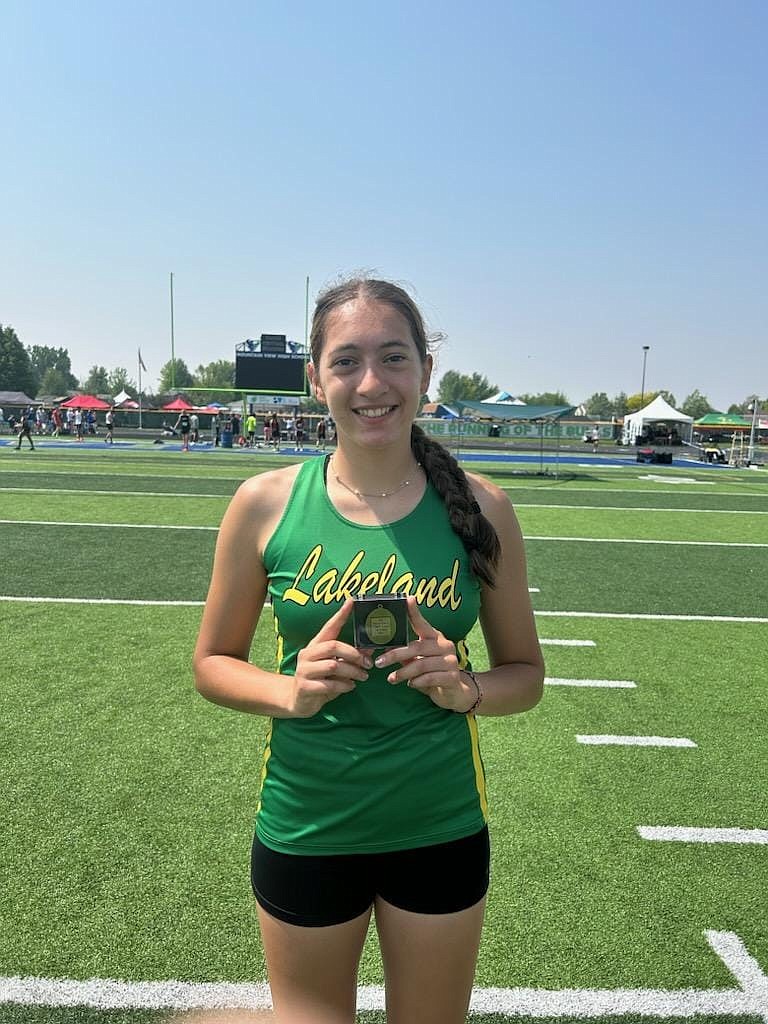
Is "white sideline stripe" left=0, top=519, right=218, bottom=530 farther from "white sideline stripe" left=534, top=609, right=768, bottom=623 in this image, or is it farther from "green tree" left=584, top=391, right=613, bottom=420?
"green tree" left=584, top=391, right=613, bottom=420

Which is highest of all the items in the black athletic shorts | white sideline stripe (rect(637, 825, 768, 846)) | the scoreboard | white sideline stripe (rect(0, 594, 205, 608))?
the scoreboard

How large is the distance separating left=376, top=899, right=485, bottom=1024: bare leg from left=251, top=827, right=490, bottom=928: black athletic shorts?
26 mm

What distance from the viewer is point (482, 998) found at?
2.42 m

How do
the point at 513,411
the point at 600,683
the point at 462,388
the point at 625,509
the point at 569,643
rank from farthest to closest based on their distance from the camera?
the point at 462,388
the point at 513,411
the point at 625,509
the point at 569,643
the point at 600,683

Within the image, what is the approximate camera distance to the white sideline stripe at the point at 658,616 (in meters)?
7.06

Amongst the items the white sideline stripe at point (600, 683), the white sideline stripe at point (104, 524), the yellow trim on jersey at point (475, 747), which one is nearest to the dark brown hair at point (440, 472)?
the yellow trim on jersey at point (475, 747)

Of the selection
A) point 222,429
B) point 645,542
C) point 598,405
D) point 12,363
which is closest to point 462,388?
point 598,405

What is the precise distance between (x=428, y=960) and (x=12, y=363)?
3866 inches

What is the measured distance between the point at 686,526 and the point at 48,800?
11.7 meters

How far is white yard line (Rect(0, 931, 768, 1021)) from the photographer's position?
7.74 feet

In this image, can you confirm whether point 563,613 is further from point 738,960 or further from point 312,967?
point 312,967

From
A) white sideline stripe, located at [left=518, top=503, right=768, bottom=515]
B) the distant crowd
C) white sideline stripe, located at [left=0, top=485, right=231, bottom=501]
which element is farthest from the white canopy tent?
white sideline stripe, located at [left=0, top=485, right=231, bottom=501]

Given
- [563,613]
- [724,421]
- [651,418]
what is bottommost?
[563,613]

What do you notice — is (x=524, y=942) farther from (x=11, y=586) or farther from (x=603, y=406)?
(x=603, y=406)
